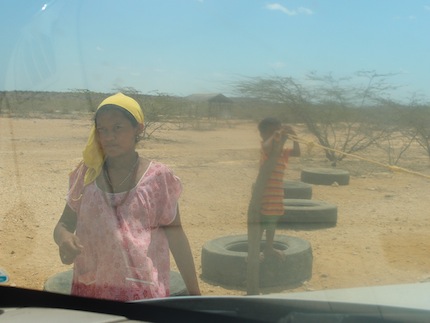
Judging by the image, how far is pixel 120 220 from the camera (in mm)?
2848

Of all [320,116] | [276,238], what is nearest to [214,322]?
[276,238]

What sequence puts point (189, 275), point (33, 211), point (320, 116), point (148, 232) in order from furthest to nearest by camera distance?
1. point (33, 211)
2. point (320, 116)
3. point (189, 275)
4. point (148, 232)

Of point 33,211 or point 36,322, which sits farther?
point 33,211

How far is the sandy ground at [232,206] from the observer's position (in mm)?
6164

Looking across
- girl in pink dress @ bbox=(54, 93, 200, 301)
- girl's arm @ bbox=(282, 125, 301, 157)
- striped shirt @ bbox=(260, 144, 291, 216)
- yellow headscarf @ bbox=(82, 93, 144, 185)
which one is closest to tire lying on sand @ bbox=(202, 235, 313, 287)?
striped shirt @ bbox=(260, 144, 291, 216)

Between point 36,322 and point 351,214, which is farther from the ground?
point 36,322

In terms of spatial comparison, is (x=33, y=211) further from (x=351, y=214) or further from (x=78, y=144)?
(x=78, y=144)

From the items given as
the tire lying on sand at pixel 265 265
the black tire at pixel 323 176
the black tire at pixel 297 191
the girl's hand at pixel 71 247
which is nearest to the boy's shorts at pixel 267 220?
the tire lying on sand at pixel 265 265

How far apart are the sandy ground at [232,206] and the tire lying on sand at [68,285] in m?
1.53

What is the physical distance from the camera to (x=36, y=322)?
8.07ft

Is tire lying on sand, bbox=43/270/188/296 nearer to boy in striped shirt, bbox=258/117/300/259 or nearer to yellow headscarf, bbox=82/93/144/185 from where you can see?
yellow headscarf, bbox=82/93/144/185

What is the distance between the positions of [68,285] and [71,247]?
105cm

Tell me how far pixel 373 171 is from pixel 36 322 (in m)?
11.1

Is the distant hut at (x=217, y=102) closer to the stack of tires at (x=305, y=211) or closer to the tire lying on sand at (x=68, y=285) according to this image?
the stack of tires at (x=305, y=211)
